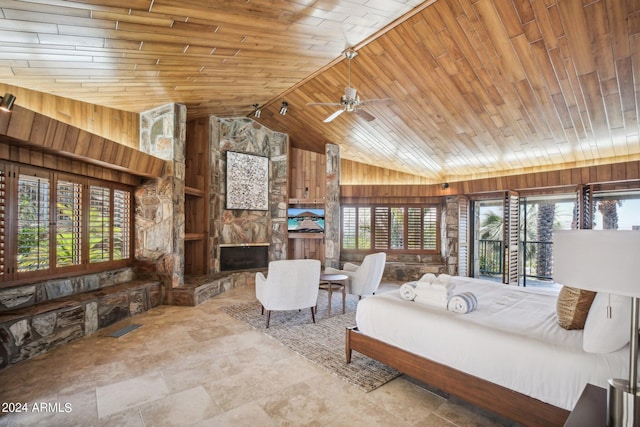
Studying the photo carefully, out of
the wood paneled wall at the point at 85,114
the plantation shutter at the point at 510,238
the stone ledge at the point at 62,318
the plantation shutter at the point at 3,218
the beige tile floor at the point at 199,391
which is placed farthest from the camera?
the plantation shutter at the point at 510,238

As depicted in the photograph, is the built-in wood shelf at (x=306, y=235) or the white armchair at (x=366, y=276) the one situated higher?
the built-in wood shelf at (x=306, y=235)

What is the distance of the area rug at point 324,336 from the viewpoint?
297 centimetres

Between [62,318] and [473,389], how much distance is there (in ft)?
14.0

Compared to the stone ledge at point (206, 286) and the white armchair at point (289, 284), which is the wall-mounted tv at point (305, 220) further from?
the white armchair at point (289, 284)

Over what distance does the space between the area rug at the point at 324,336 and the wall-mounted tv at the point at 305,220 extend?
2.19 metres

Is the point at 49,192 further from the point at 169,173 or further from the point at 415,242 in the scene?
the point at 415,242

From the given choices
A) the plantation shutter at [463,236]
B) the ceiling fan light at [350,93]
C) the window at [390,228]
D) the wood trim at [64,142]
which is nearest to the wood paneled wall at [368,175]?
the window at [390,228]

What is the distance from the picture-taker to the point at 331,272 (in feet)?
18.6

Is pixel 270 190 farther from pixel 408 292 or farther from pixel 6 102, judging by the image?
pixel 408 292

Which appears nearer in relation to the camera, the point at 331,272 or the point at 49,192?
the point at 49,192

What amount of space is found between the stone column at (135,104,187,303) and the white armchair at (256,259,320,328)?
2.09m

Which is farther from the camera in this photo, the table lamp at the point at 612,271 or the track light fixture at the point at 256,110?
the track light fixture at the point at 256,110

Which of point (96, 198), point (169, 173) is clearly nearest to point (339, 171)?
point (169, 173)

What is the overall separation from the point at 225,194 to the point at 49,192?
3278mm
